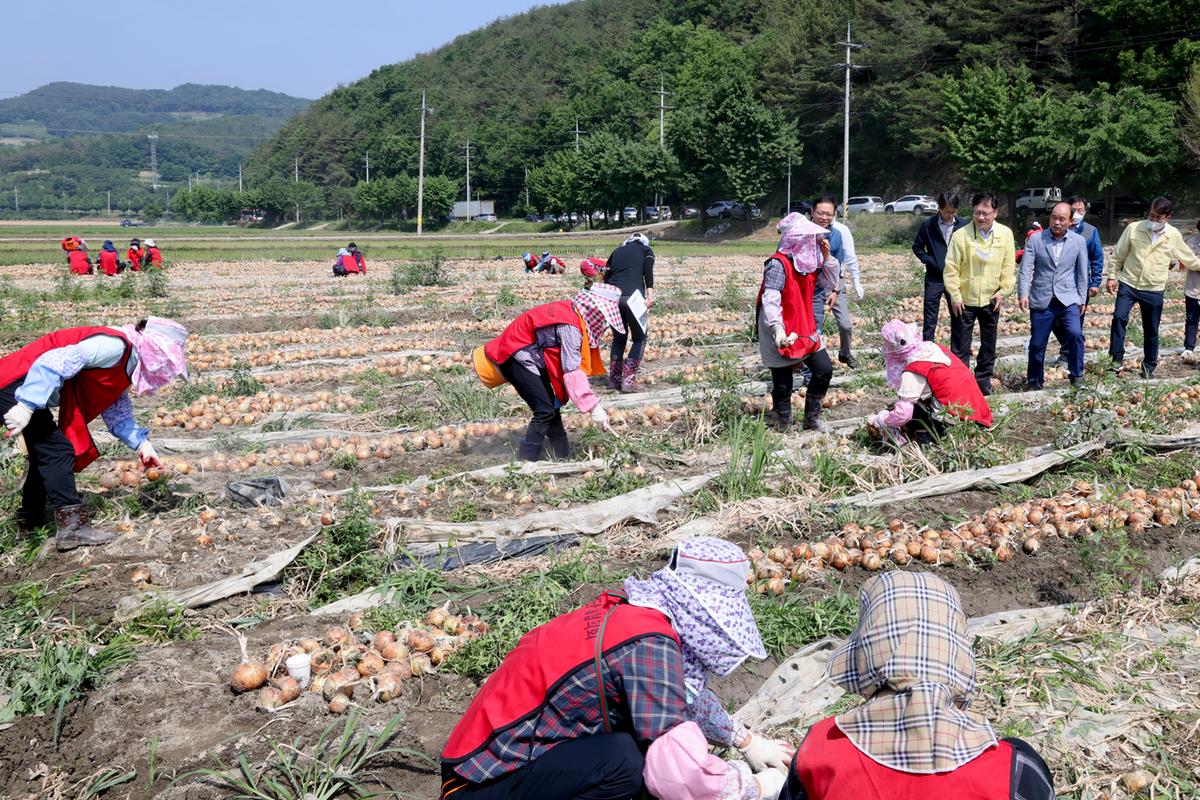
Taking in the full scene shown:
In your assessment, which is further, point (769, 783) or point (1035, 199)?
point (1035, 199)

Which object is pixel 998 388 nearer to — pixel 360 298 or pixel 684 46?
pixel 360 298

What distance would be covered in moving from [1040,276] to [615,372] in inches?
153

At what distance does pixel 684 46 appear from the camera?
96562mm

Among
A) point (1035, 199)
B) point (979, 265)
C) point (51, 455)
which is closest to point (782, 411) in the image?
point (979, 265)

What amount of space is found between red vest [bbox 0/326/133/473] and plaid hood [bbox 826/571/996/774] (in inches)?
173

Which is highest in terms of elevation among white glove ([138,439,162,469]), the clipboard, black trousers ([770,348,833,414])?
the clipboard

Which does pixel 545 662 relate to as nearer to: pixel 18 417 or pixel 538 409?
pixel 18 417

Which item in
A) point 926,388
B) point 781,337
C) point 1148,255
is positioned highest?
point 1148,255

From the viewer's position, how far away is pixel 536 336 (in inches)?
238

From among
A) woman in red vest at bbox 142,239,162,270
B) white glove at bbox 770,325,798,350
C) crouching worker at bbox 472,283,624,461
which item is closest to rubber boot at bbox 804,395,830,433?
white glove at bbox 770,325,798,350

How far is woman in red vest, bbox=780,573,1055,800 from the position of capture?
78.6 inches

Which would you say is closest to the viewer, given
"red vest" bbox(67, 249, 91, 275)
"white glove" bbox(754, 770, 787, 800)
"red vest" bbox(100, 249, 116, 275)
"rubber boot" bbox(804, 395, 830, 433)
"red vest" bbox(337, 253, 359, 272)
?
"white glove" bbox(754, 770, 787, 800)

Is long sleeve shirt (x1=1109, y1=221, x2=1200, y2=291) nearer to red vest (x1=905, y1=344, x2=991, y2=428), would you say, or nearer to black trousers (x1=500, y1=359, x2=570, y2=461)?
red vest (x1=905, y1=344, x2=991, y2=428)

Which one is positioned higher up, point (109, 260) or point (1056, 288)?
point (109, 260)
